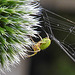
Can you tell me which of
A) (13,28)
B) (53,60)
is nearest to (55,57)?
(53,60)

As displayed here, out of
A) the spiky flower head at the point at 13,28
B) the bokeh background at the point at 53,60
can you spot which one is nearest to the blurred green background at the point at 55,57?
the bokeh background at the point at 53,60

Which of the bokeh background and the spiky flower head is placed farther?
the bokeh background

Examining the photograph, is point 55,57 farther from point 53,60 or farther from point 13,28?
point 13,28

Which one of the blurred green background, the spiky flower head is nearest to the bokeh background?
the blurred green background

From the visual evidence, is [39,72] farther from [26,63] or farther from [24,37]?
[24,37]

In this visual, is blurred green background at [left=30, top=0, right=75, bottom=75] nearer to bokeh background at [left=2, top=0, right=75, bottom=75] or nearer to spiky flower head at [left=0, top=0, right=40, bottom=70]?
bokeh background at [left=2, top=0, right=75, bottom=75]

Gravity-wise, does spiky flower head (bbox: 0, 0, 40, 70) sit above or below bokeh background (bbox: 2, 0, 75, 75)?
above
